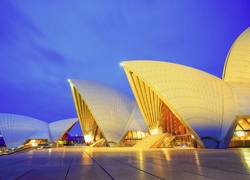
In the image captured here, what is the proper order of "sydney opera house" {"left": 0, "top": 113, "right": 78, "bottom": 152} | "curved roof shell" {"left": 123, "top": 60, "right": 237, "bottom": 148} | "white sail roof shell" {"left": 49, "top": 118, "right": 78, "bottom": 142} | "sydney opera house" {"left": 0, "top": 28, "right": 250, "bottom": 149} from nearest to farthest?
1. "curved roof shell" {"left": 123, "top": 60, "right": 237, "bottom": 148}
2. "sydney opera house" {"left": 0, "top": 28, "right": 250, "bottom": 149}
3. "sydney opera house" {"left": 0, "top": 113, "right": 78, "bottom": 152}
4. "white sail roof shell" {"left": 49, "top": 118, "right": 78, "bottom": 142}

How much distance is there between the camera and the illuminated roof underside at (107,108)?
1179 inches

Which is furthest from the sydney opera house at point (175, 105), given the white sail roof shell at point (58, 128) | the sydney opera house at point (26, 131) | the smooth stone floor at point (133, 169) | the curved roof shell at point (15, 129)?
the curved roof shell at point (15, 129)

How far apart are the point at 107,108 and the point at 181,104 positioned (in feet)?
55.1

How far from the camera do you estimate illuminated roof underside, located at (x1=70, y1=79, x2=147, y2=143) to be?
29938 millimetres

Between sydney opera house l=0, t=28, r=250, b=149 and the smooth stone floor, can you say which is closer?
the smooth stone floor

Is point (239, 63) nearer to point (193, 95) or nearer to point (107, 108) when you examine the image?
point (193, 95)

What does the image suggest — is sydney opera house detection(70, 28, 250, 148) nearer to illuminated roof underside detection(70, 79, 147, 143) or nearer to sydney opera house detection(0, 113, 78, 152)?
illuminated roof underside detection(70, 79, 147, 143)

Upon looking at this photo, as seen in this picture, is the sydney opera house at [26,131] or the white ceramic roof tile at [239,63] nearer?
the white ceramic roof tile at [239,63]

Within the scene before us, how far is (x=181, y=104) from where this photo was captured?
671 inches

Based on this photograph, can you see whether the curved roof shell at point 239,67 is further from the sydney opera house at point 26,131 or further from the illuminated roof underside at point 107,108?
the sydney opera house at point 26,131

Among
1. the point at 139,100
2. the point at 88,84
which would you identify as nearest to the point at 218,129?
the point at 139,100

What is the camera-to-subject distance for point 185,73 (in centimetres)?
1989

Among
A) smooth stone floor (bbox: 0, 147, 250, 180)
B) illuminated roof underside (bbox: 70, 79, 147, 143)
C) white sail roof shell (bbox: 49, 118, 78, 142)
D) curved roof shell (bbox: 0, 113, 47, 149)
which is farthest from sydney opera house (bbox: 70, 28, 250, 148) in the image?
white sail roof shell (bbox: 49, 118, 78, 142)

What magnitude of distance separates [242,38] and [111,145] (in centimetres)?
2280
